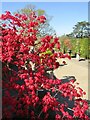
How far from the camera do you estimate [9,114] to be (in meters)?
4.50

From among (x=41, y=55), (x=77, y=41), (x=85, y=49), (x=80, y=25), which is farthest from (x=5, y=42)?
(x=80, y=25)

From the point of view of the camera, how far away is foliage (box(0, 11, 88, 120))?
14.7ft

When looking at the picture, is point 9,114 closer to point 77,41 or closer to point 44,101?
point 44,101

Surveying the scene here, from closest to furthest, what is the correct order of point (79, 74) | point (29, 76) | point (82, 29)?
point (29, 76) → point (79, 74) → point (82, 29)

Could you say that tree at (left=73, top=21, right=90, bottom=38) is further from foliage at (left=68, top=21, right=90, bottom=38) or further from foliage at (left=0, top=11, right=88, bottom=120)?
foliage at (left=0, top=11, right=88, bottom=120)

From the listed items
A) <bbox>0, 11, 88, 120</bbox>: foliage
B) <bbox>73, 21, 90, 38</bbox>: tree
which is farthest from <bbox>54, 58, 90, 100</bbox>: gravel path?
<bbox>73, 21, 90, 38</bbox>: tree

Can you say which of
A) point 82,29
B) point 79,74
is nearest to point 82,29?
point 82,29

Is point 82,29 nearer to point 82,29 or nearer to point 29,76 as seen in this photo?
point 82,29

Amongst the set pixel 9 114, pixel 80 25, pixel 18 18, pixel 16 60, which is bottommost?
pixel 9 114

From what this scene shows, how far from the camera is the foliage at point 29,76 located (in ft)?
14.7

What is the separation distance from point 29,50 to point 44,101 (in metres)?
1.10

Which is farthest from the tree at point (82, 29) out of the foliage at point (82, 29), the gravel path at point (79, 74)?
the gravel path at point (79, 74)

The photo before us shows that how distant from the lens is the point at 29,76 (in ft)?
15.3

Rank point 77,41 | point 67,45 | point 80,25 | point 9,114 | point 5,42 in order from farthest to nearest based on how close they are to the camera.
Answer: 1. point 80,25
2. point 67,45
3. point 77,41
4. point 5,42
5. point 9,114
